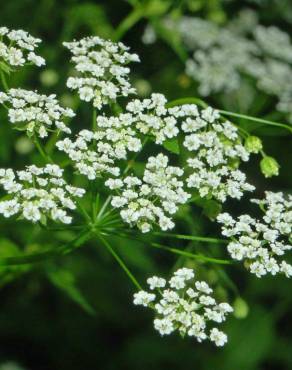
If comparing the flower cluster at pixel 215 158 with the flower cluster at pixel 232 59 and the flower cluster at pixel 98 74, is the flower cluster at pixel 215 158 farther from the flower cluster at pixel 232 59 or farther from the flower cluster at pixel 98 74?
the flower cluster at pixel 232 59

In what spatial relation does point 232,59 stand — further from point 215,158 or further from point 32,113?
point 32,113

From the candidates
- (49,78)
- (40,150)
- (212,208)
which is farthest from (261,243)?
(49,78)

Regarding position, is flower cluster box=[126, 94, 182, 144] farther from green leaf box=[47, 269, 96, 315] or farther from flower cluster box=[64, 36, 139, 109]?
green leaf box=[47, 269, 96, 315]

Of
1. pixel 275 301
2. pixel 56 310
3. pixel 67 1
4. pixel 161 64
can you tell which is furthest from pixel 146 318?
pixel 67 1

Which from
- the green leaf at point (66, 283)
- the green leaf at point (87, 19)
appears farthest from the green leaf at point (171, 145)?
the green leaf at point (87, 19)

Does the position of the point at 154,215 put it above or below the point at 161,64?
below

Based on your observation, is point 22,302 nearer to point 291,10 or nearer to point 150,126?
point 150,126
